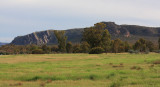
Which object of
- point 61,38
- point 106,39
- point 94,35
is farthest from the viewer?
point 61,38

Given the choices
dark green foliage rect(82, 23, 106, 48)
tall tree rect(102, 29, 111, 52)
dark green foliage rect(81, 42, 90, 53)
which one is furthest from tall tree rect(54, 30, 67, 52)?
tall tree rect(102, 29, 111, 52)

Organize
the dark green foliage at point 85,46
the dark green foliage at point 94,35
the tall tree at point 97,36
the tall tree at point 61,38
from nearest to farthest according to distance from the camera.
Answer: the tall tree at point 97,36
the dark green foliage at point 94,35
the dark green foliage at point 85,46
the tall tree at point 61,38

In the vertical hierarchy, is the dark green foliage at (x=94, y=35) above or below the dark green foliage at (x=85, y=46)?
A: above

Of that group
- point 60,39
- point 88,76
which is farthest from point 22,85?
point 60,39

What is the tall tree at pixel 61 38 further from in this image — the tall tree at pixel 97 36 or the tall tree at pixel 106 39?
the tall tree at pixel 106 39

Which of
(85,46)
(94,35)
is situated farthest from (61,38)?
(94,35)

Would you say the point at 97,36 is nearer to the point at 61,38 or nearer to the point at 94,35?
the point at 94,35

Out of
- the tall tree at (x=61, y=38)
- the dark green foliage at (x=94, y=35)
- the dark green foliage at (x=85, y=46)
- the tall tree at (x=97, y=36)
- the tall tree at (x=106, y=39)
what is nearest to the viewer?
the tall tree at (x=106, y=39)

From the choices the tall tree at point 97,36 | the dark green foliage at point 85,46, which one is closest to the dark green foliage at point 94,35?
the tall tree at point 97,36

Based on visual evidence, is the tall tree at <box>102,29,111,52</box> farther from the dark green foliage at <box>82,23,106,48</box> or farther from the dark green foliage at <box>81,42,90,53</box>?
the dark green foliage at <box>81,42,90,53</box>

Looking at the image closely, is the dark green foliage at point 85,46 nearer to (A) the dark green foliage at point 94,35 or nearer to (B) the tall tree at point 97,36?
(A) the dark green foliage at point 94,35

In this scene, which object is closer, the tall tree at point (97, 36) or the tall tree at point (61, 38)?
the tall tree at point (97, 36)

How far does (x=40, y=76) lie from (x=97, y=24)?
5713 cm

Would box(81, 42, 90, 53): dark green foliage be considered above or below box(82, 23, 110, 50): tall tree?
below
